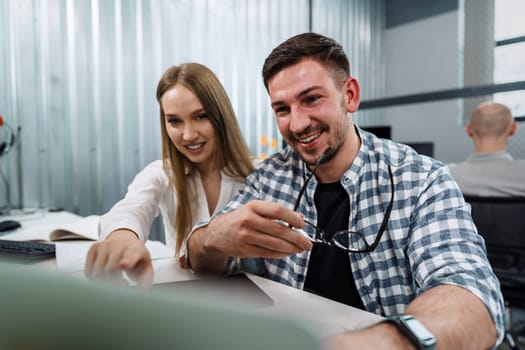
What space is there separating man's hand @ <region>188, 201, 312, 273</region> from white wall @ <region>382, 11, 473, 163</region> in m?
0.40

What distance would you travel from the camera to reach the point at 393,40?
0.75 m

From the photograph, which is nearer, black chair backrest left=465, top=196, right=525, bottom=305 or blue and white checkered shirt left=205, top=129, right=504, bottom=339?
blue and white checkered shirt left=205, top=129, right=504, bottom=339

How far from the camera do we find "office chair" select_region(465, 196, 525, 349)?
2.82 feet

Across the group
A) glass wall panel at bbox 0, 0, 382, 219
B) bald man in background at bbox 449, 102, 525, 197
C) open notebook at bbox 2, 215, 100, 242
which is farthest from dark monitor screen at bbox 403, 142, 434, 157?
open notebook at bbox 2, 215, 100, 242

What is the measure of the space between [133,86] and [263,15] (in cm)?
25

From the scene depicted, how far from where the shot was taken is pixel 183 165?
0.53 m

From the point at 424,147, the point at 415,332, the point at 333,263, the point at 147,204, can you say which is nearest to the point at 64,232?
the point at 147,204

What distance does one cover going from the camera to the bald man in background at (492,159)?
851 mm

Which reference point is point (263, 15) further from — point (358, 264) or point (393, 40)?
point (358, 264)

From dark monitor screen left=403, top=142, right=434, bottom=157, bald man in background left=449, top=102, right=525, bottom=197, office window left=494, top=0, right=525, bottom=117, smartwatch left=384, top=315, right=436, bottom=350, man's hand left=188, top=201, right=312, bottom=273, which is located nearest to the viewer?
smartwatch left=384, top=315, right=436, bottom=350

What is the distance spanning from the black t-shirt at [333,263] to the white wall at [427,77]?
0.75 feet

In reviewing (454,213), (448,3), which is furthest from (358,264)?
(448,3)

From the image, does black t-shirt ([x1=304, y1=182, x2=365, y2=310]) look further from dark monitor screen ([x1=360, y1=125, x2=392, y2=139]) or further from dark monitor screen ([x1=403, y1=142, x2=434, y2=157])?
dark monitor screen ([x1=403, y1=142, x2=434, y2=157])

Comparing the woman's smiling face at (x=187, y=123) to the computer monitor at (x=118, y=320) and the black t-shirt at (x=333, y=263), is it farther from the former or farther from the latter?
the computer monitor at (x=118, y=320)
